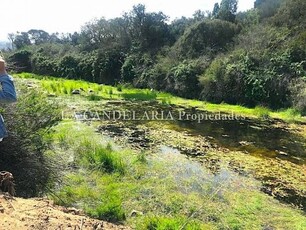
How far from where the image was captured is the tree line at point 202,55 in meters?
21.1

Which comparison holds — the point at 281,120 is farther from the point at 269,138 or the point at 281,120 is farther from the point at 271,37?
the point at 271,37

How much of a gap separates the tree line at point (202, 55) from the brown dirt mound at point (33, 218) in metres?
3.34

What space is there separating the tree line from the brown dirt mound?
3.34m

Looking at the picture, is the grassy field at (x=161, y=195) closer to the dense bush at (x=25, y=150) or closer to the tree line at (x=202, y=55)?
the dense bush at (x=25, y=150)

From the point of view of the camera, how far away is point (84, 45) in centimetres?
4719

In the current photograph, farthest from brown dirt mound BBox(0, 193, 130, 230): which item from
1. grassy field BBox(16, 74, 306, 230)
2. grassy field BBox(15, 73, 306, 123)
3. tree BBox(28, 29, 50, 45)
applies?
tree BBox(28, 29, 50, 45)

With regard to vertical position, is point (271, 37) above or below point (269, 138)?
above

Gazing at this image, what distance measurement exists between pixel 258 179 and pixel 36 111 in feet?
17.7

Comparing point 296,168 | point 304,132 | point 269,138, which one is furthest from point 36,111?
point 304,132

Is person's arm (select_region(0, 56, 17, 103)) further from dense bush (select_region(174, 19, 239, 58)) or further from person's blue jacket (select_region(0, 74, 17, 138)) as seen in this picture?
dense bush (select_region(174, 19, 239, 58))

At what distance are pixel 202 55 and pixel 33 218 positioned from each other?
85.1ft

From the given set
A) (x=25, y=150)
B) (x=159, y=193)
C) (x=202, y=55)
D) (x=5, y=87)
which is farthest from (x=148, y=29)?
(x=5, y=87)

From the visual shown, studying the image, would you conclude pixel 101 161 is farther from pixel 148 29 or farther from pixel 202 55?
pixel 148 29

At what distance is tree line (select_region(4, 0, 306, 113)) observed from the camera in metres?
21.1
